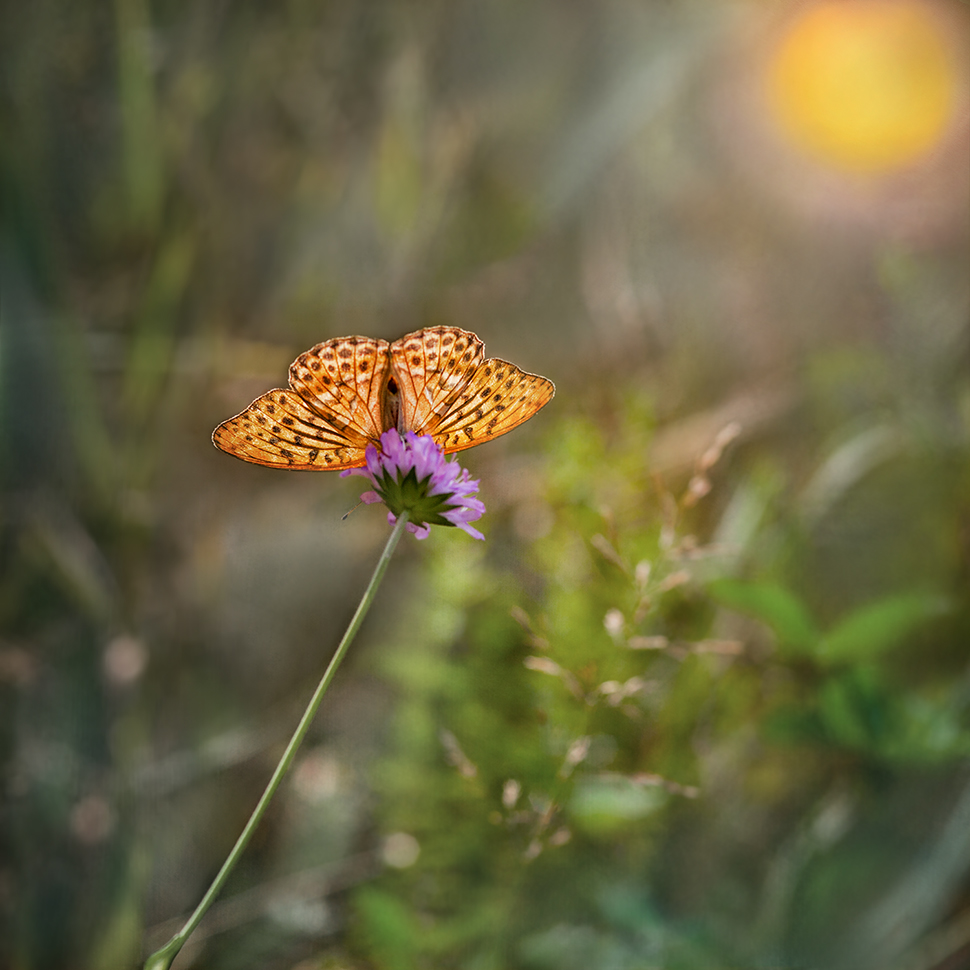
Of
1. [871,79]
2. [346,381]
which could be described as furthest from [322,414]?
[871,79]

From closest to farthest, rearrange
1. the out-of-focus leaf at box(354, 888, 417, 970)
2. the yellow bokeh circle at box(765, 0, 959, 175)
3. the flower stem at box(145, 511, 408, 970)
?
the flower stem at box(145, 511, 408, 970) → the out-of-focus leaf at box(354, 888, 417, 970) → the yellow bokeh circle at box(765, 0, 959, 175)

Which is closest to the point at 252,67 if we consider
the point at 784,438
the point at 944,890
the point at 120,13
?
the point at 120,13

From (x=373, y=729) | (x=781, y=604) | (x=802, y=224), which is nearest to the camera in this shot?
(x=781, y=604)

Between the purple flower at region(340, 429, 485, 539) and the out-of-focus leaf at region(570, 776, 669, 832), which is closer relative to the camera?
the purple flower at region(340, 429, 485, 539)

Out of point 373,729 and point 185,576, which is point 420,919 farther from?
point 185,576

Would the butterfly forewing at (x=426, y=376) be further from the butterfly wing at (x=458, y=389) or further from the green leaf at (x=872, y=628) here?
the green leaf at (x=872, y=628)

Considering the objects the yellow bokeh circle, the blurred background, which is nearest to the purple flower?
the blurred background

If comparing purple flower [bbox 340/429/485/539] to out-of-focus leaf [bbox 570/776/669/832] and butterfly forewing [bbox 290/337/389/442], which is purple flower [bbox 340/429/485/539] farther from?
out-of-focus leaf [bbox 570/776/669/832]

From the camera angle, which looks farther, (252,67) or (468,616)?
(252,67)
